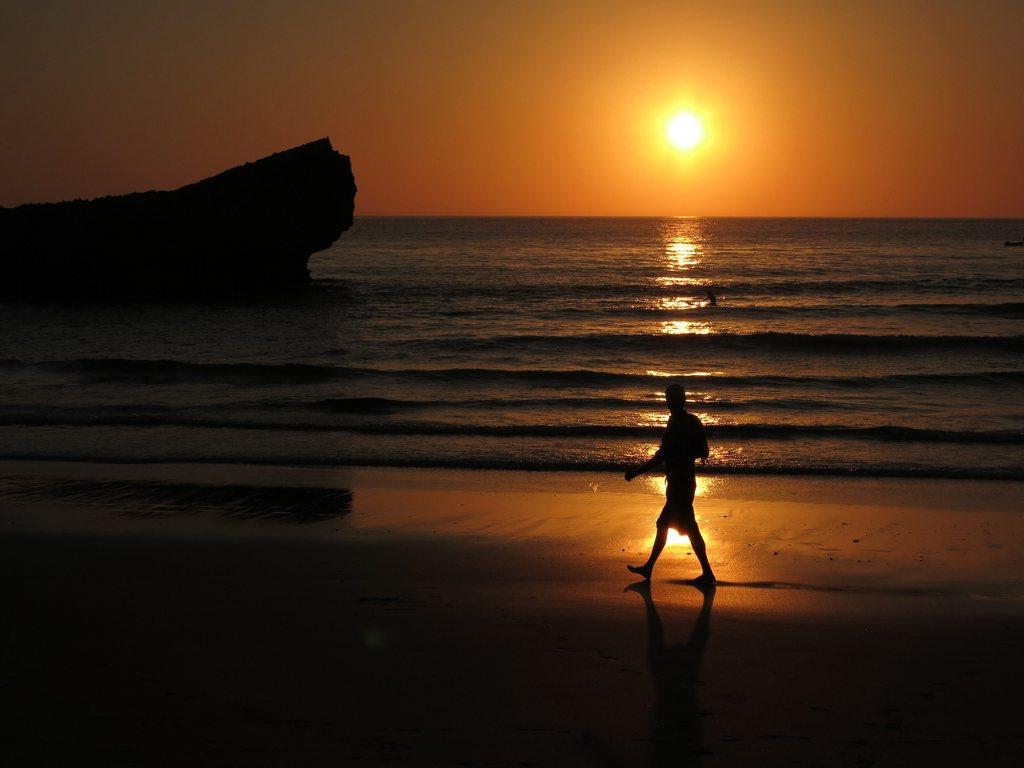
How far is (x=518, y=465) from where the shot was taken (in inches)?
581

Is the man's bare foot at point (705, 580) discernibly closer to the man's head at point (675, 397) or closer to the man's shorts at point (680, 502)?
the man's shorts at point (680, 502)

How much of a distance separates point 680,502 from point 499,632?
2292 mm

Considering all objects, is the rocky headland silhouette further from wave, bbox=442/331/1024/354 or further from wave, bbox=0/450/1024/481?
wave, bbox=0/450/1024/481

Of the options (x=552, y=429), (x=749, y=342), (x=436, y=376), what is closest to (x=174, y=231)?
(x=436, y=376)

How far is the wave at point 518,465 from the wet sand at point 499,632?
1.91m

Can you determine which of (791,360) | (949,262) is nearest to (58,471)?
(791,360)

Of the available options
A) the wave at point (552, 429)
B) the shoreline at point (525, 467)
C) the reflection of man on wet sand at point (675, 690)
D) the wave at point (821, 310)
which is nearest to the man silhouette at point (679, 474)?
the reflection of man on wet sand at point (675, 690)

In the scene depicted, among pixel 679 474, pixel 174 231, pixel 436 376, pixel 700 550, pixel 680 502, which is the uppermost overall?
pixel 174 231

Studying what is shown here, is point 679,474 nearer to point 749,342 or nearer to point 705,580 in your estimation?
point 705,580

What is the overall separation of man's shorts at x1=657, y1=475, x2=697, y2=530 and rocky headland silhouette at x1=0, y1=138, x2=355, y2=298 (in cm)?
4085

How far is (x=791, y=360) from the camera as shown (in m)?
28.2

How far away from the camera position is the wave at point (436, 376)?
23750 millimetres

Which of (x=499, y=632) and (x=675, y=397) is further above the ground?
(x=675, y=397)

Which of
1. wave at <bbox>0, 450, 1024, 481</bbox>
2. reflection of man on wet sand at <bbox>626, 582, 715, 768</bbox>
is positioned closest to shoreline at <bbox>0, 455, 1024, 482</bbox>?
wave at <bbox>0, 450, 1024, 481</bbox>
